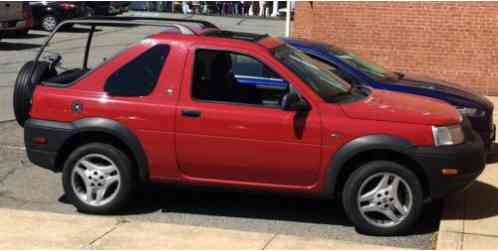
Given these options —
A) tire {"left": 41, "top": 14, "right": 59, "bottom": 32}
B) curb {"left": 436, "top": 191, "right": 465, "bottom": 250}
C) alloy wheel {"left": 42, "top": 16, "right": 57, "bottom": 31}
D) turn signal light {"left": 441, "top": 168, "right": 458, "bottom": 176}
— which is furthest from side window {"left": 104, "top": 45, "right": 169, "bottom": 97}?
alloy wheel {"left": 42, "top": 16, "right": 57, "bottom": 31}

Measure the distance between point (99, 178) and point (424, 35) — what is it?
8.95 meters

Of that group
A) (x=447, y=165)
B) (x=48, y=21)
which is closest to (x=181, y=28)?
(x=447, y=165)

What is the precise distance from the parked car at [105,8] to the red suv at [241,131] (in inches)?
939

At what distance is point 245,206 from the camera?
22.7 feet

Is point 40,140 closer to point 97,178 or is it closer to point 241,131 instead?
point 97,178

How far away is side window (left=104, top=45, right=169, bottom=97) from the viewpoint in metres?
6.31

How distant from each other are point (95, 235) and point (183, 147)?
40.4 inches

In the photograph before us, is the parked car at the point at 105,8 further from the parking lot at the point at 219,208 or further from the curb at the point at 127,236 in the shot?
the curb at the point at 127,236

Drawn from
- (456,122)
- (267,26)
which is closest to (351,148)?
(456,122)

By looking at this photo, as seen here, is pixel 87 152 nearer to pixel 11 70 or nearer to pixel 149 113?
pixel 149 113

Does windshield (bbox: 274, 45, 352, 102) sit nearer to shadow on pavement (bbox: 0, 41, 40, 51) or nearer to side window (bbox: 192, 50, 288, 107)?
side window (bbox: 192, 50, 288, 107)

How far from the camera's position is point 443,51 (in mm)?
13836

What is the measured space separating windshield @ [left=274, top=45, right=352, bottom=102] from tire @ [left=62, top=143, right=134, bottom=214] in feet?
5.17

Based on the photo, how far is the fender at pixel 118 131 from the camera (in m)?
6.26
